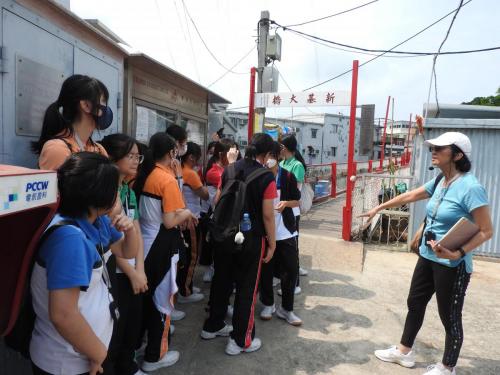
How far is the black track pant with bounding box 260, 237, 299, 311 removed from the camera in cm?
335

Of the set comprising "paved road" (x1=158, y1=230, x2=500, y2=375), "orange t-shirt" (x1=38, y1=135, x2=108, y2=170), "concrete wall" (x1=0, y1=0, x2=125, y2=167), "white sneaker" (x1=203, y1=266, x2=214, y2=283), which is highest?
"concrete wall" (x1=0, y1=0, x2=125, y2=167)

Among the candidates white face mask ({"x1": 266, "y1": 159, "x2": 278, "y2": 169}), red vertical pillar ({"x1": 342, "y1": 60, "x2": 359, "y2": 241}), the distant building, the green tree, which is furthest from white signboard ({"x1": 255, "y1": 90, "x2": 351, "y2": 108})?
the distant building

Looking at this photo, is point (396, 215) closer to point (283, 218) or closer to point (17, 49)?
point (283, 218)

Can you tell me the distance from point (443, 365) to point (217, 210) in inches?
78.4

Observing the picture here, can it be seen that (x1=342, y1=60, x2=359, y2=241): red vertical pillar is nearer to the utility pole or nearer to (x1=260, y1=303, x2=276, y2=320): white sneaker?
the utility pole

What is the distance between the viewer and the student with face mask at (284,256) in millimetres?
3365

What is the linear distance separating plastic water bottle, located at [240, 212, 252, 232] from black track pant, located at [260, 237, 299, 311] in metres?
0.80

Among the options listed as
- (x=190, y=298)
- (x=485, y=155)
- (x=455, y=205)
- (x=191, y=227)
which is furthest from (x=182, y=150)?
(x=485, y=155)

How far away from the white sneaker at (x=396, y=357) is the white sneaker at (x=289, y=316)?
76 cm

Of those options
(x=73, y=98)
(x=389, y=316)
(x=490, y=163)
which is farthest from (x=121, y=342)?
(x=490, y=163)

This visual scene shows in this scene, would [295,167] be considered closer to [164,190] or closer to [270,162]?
[270,162]

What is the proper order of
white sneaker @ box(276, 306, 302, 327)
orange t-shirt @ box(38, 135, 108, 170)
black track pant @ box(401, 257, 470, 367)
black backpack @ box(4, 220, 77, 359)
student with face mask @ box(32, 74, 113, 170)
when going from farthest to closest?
1. white sneaker @ box(276, 306, 302, 327)
2. black track pant @ box(401, 257, 470, 367)
3. student with face mask @ box(32, 74, 113, 170)
4. orange t-shirt @ box(38, 135, 108, 170)
5. black backpack @ box(4, 220, 77, 359)

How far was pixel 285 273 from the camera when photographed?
3.37m

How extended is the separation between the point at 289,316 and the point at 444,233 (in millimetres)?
1599
